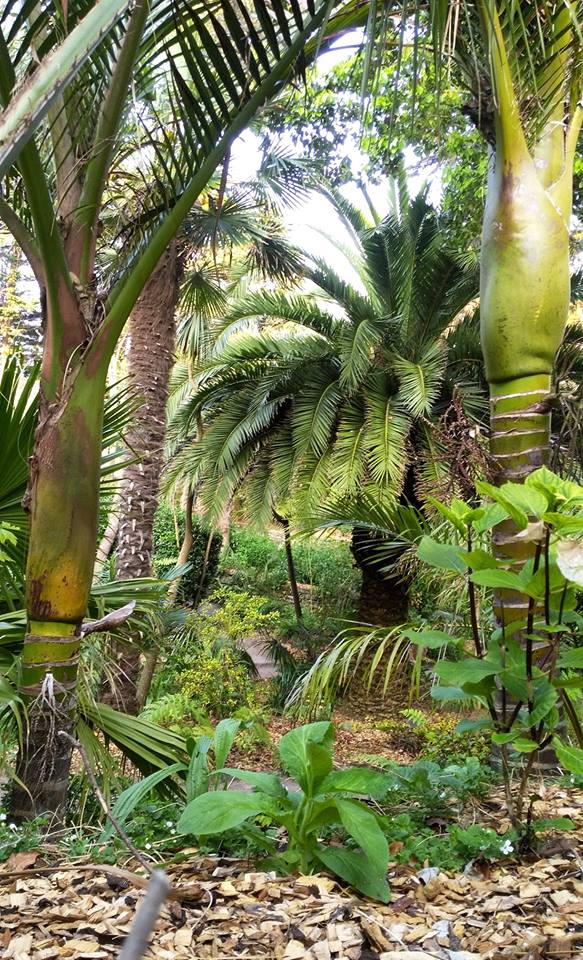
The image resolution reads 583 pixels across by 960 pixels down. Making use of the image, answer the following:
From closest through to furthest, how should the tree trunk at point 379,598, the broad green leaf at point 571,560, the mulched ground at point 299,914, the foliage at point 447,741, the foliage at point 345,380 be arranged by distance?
the mulched ground at point 299,914 → the broad green leaf at point 571,560 → the foliage at point 447,741 → the foliage at point 345,380 → the tree trunk at point 379,598

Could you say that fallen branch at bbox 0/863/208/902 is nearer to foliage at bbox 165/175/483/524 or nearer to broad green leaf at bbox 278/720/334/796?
broad green leaf at bbox 278/720/334/796

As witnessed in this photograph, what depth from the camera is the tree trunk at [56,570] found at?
2.39 metres

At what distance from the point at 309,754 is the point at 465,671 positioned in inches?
17.9

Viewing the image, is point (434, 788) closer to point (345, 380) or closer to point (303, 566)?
point (345, 380)

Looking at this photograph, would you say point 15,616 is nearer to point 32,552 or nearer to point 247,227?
point 32,552

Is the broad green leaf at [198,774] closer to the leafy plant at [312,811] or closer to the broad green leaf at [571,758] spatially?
the leafy plant at [312,811]

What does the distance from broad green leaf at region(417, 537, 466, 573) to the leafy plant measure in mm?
540

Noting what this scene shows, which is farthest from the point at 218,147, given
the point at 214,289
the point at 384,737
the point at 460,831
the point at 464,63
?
the point at 384,737

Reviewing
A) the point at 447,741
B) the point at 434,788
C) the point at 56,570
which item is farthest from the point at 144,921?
the point at 447,741

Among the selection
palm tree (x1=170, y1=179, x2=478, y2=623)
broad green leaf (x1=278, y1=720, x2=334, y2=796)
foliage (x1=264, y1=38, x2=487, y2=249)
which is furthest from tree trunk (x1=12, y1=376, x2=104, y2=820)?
palm tree (x1=170, y1=179, x2=478, y2=623)

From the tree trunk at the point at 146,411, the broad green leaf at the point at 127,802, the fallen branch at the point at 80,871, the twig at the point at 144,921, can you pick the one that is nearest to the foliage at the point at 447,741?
the broad green leaf at the point at 127,802

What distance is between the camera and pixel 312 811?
6.23ft

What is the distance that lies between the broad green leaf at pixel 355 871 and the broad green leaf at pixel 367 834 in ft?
0.11

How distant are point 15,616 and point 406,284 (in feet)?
25.6
